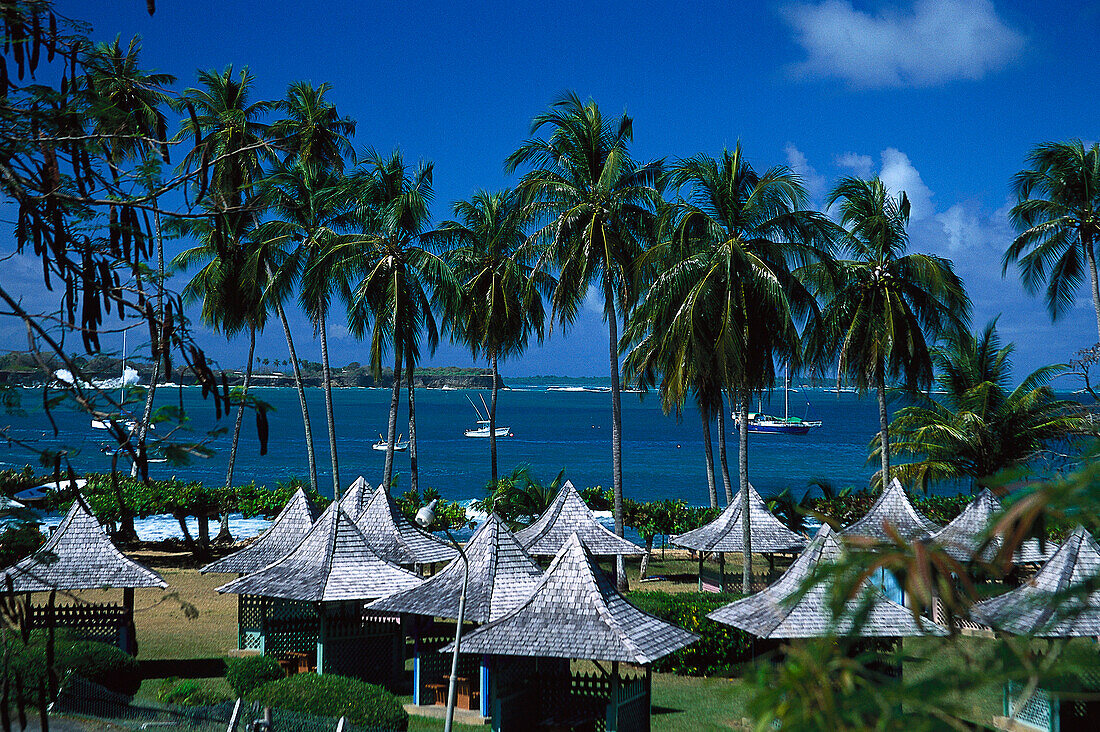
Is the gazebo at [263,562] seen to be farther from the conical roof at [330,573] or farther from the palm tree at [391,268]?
the palm tree at [391,268]

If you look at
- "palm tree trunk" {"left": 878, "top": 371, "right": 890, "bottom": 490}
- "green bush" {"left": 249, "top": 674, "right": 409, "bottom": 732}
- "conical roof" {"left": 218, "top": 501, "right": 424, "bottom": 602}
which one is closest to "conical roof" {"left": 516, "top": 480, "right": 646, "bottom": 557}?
"conical roof" {"left": 218, "top": 501, "right": 424, "bottom": 602}

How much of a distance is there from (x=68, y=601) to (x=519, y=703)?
12816 mm

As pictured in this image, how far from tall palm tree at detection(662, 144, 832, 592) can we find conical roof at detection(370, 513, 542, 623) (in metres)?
7.66

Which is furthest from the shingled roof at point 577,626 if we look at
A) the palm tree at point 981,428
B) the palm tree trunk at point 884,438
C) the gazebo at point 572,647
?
the palm tree at point 981,428

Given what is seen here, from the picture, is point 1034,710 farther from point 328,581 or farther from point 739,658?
point 328,581

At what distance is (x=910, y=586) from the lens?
84.6 inches

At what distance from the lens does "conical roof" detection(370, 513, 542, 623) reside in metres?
15.3

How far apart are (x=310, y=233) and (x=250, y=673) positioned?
64.4 feet

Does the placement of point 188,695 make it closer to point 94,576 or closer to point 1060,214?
point 94,576

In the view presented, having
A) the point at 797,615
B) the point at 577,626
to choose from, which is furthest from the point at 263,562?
the point at 797,615

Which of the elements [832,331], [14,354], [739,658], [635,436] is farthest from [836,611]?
[635,436]

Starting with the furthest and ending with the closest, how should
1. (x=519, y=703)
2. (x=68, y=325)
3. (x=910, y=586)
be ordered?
(x=519, y=703)
(x=68, y=325)
(x=910, y=586)

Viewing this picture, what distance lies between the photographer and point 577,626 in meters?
13.2

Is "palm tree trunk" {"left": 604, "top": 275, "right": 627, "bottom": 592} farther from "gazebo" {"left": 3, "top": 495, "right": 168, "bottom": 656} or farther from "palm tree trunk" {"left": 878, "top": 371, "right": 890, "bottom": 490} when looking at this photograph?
"gazebo" {"left": 3, "top": 495, "right": 168, "bottom": 656}
